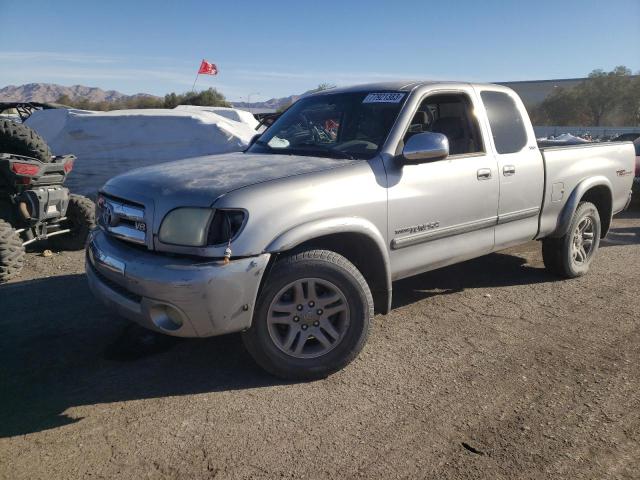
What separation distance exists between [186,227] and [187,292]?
1.28 feet

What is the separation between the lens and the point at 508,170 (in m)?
4.58

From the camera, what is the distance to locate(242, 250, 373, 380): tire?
322 centimetres

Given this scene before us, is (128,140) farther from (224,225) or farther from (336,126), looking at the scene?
(224,225)

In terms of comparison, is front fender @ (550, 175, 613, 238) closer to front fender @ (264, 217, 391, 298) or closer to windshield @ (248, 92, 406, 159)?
windshield @ (248, 92, 406, 159)

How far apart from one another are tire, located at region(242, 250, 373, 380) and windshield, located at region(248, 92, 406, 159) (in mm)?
948

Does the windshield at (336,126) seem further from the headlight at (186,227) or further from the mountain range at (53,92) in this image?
the mountain range at (53,92)

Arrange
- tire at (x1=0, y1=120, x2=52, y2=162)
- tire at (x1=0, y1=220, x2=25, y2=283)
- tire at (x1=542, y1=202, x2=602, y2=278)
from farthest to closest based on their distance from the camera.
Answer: tire at (x1=0, y1=120, x2=52, y2=162) → tire at (x1=542, y1=202, x2=602, y2=278) → tire at (x1=0, y1=220, x2=25, y2=283)

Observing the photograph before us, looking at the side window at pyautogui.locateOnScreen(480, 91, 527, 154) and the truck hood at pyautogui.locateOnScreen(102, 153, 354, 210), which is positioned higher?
the side window at pyautogui.locateOnScreen(480, 91, 527, 154)

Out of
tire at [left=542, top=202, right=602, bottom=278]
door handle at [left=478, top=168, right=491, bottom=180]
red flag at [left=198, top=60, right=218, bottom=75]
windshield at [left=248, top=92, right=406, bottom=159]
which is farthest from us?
red flag at [left=198, top=60, right=218, bottom=75]

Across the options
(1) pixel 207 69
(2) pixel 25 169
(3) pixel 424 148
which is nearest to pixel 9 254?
(2) pixel 25 169

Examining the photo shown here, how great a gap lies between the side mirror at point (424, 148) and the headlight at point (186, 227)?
4.84 feet

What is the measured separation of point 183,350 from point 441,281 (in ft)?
9.41

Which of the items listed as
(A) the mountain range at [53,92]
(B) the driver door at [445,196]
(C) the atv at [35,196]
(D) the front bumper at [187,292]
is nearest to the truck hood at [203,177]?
(D) the front bumper at [187,292]

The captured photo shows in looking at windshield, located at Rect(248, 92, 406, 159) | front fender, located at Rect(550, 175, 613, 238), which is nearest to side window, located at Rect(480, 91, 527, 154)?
front fender, located at Rect(550, 175, 613, 238)
